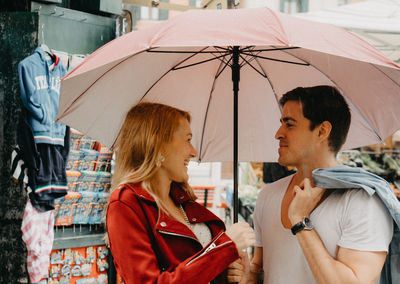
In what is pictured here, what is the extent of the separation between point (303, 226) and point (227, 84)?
125cm

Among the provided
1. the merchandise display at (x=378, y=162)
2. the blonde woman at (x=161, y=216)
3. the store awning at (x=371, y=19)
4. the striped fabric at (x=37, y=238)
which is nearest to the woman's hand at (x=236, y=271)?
the blonde woman at (x=161, y=216)

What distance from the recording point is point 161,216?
2094 mm

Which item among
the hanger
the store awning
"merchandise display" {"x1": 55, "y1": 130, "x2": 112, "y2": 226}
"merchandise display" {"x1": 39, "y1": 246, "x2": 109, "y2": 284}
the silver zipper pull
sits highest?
the store awning

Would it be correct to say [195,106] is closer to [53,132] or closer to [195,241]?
[195,241]

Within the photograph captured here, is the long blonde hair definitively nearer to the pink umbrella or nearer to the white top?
the white top

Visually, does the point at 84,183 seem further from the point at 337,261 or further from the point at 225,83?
the point at 337,261

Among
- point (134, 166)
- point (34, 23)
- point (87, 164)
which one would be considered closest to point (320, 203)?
point (134, 166)

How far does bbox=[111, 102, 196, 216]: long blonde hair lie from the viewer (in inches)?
86.5

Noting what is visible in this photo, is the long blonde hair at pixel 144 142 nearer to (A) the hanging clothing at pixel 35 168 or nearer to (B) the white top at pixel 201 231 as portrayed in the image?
(B) the white top at pixel 201 231

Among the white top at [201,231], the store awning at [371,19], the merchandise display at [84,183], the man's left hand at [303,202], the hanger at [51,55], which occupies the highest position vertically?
the store awning at [371,19]

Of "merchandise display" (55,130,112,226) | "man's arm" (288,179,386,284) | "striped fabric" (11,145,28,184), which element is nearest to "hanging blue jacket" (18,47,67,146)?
"striped fabric" (11,145,28,184)

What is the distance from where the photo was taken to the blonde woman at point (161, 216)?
193 centimetres

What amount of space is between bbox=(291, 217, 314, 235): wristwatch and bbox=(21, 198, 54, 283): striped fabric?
2764 mm

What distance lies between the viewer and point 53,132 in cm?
409
